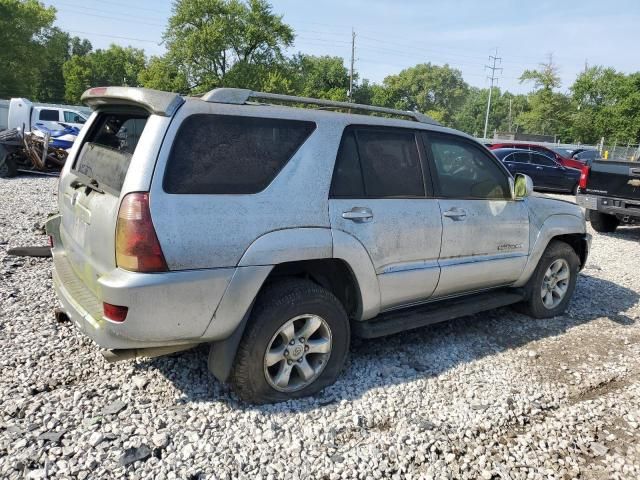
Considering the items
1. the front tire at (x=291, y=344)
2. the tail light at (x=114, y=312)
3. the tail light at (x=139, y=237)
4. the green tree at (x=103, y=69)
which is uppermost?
the green tree at (x=103, y=69)

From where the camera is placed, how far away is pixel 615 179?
28.3 ft

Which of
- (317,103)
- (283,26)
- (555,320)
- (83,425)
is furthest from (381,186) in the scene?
(283,26)

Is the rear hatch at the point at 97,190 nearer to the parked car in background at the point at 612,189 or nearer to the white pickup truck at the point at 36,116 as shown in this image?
the parked car in background at the point at 612,189

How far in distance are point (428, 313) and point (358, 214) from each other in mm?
1078

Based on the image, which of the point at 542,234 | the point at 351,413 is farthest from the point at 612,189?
the point at 351,413

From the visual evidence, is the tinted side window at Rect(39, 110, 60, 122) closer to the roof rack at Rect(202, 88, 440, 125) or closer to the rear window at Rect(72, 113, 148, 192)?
the rear window at Rect(72, 113, 148, 192)

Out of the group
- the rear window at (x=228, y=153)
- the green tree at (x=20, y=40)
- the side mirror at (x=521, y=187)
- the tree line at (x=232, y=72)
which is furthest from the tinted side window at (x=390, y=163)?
the green tree at (x=20, y=40)

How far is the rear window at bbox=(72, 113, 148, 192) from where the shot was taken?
2.81 metres

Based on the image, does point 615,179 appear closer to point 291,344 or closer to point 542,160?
point 291,344

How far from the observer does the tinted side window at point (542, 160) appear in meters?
16.4

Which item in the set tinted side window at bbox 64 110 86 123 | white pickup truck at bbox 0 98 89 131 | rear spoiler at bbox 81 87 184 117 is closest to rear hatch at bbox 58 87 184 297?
rear spoiler at bbox 81 87 184 117

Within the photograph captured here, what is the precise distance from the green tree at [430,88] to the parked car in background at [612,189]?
89821 millimetres

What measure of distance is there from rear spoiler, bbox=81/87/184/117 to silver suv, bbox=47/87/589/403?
0.01 m

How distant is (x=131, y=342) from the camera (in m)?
2.57
